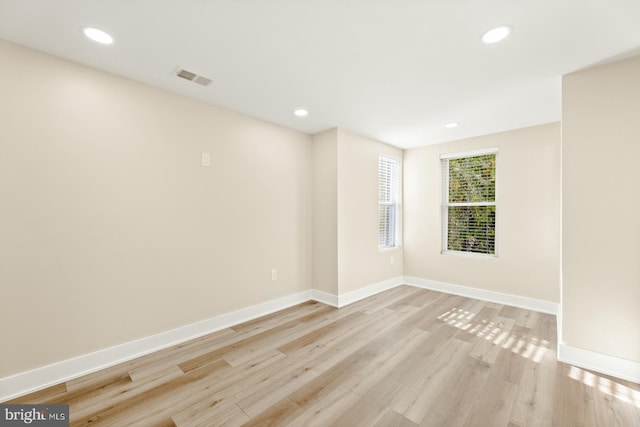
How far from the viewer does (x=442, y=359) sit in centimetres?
237

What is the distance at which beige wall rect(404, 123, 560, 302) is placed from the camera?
3482 millimetres

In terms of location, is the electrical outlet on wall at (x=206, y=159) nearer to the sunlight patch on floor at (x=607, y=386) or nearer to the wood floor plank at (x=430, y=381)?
the wood floor plank at (x=430, y=381)

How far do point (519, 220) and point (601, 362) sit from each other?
6.47ft

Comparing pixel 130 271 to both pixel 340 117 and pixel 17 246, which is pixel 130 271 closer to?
pixel 17 246

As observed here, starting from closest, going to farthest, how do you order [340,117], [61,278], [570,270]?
[61,278] < [570,270] < [340,117]

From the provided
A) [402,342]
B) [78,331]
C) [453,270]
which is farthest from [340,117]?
[78,331]

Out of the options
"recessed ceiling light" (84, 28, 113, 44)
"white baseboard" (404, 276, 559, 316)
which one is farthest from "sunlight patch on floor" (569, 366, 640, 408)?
"recessed ceiling light" (84, 28, 113, 44)

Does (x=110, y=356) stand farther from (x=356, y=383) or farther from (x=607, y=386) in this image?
(x=607, y=386)

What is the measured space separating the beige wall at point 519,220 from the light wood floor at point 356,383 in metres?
0.80

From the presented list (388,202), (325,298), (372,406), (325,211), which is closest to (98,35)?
(325,211)

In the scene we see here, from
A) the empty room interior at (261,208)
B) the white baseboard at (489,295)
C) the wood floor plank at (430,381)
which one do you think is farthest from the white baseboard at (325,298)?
the white baseboard at (489,295)

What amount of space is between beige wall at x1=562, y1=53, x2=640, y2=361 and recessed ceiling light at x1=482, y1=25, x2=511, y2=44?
103 centimetres

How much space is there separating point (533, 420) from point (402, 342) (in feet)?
3.75

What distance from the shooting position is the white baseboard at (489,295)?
3.52 m
